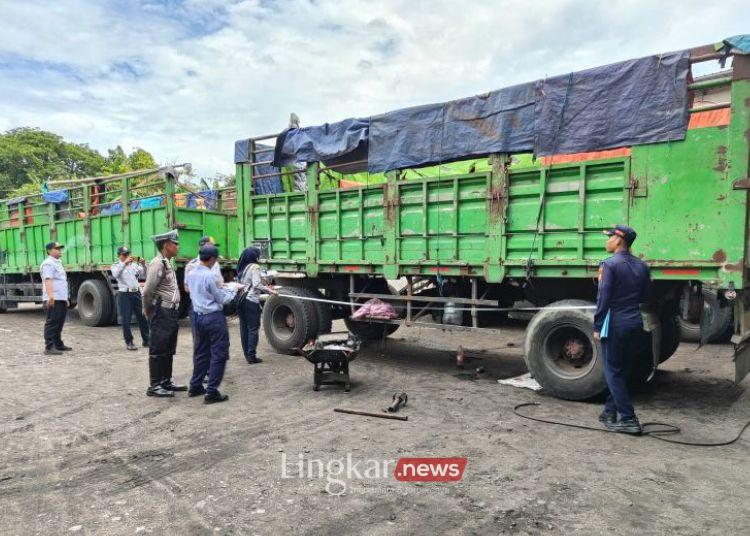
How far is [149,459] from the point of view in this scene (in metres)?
3.53

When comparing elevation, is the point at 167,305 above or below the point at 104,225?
below

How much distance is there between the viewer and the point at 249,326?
683cm

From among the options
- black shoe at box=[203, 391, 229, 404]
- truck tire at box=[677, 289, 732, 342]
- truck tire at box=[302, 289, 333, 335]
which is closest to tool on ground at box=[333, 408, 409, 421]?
black shoe at box=[203, 391, 229, 404]

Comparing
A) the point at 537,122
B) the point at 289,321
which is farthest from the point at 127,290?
the point at 537,122

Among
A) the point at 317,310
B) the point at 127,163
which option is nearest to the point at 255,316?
the point at 317,310

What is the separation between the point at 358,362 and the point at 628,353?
361 centimetres

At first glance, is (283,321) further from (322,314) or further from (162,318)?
(162,318)

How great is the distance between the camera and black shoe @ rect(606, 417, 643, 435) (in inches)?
154

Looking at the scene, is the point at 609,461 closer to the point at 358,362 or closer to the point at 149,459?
the point at 149,459

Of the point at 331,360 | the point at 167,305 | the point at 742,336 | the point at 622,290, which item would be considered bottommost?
the point at 331,360

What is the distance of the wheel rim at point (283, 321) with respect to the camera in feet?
24.2

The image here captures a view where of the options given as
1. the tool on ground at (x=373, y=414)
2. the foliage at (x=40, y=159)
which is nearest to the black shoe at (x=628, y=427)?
the tool on ground at (x=373, y=414)

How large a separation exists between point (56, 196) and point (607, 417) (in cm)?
A: 1177

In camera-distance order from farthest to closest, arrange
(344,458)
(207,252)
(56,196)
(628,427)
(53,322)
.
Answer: (56,196), (53,322), (207,252), (628,427), (344,458)
